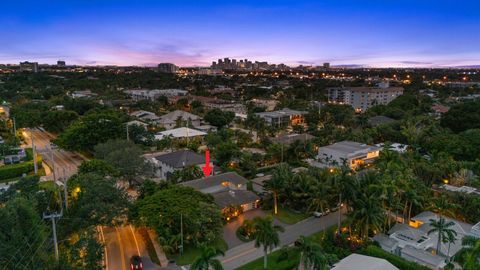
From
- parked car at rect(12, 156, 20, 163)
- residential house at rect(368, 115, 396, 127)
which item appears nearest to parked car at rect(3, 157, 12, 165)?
parked car at rect(12, 156, 20, 163)

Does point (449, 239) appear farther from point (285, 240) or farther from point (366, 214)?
point (285, 240)

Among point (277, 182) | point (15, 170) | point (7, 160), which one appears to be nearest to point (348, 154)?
point (277, 182)

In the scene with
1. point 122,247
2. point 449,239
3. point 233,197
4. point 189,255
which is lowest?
point 189,255

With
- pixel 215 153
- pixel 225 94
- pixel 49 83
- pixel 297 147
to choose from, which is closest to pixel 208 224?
pixel 215 153

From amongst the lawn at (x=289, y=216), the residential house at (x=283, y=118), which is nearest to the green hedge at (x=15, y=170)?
the lawn at (x=289, y=216)

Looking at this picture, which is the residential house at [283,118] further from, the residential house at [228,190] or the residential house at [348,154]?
the residential house at [228,190]

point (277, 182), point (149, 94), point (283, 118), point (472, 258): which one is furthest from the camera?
point (149, 94)
